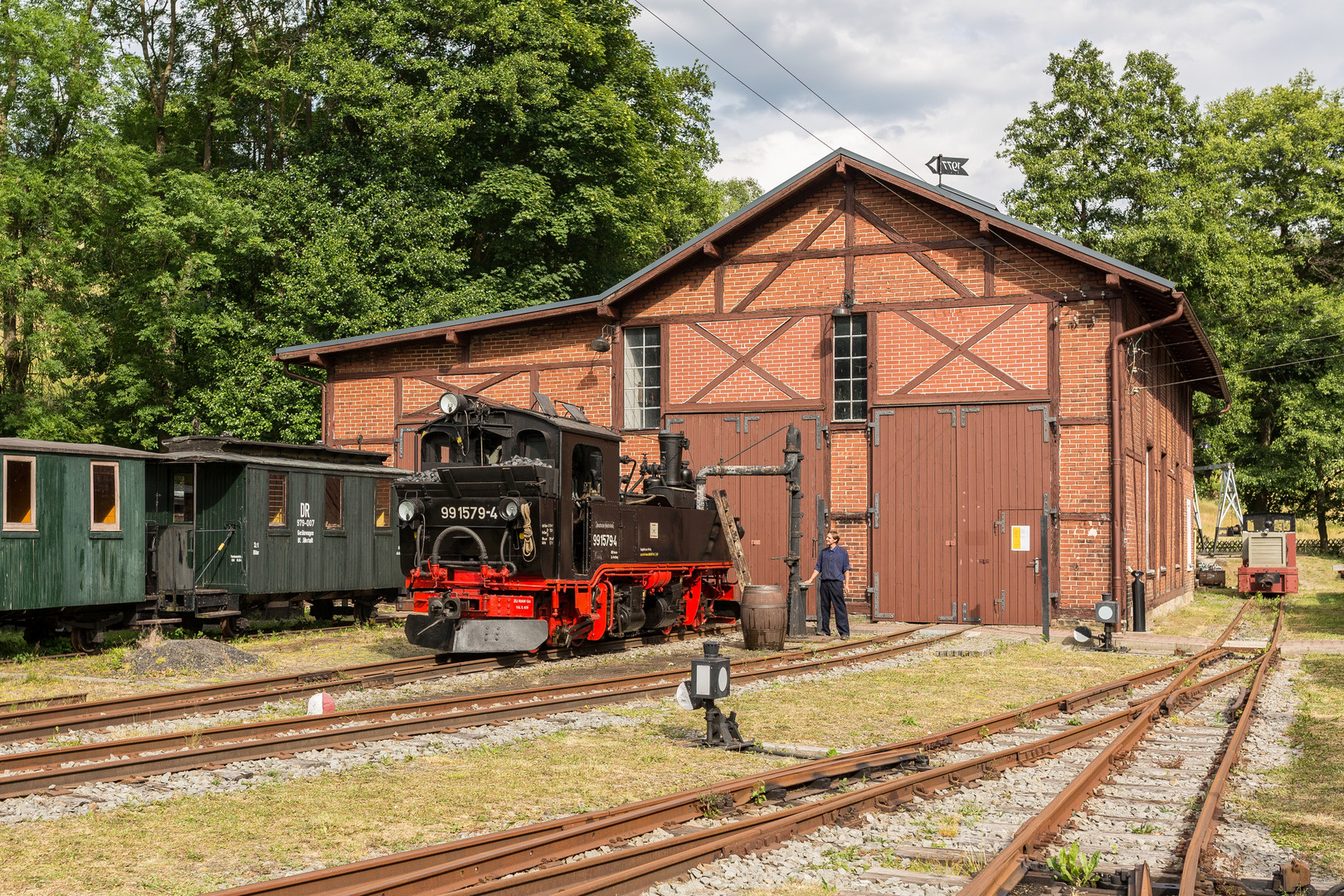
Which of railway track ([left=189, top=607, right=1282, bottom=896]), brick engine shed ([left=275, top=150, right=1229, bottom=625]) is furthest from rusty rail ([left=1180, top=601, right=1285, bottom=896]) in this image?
brick engine shed ([left=275, top=150, right=1229, bottom=625])

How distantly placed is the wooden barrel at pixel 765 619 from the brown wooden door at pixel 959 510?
537cm

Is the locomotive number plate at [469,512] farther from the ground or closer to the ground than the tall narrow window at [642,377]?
closer to the ground

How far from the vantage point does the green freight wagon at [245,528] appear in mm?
17344

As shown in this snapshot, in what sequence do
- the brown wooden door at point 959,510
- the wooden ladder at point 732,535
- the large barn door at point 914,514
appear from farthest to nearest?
the large barn door at point 914,514
the brown wooden door at point 959,510
the wooden ladder at point 732,535

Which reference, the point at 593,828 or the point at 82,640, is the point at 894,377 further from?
the point at 593,828

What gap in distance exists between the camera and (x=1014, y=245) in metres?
20.2

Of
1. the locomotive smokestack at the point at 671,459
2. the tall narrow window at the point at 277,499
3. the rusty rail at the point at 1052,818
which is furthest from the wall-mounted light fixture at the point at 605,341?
the rusty rail at the point at 1052,818

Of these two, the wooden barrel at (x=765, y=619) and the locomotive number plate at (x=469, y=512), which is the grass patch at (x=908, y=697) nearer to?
the wooden barrel at (x=765, y=619)

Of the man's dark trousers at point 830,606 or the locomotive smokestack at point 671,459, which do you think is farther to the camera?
the locomotive smokestack at point 671,459

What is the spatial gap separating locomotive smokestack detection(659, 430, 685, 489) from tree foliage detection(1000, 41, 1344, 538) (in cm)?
2589

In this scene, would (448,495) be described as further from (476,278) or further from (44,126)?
(44,126)

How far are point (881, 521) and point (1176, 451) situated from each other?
1226cm

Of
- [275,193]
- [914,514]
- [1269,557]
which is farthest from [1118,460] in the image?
[275,193]

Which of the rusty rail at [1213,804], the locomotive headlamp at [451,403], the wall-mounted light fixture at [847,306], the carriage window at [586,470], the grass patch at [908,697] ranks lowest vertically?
the grass patch at [908,697]
